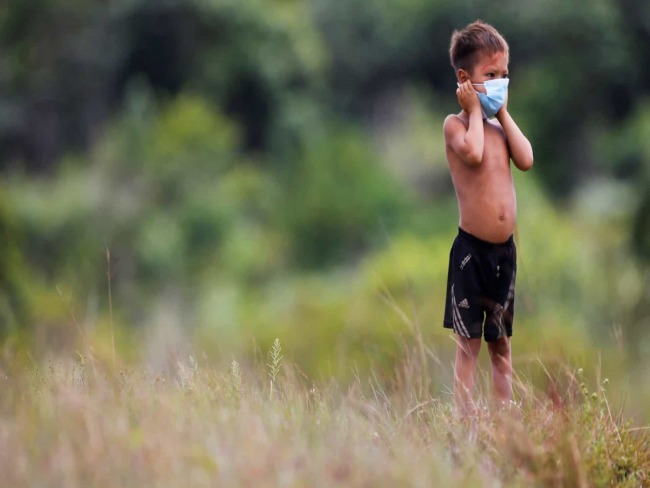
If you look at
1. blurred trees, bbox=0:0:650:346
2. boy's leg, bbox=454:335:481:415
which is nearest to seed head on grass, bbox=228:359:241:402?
boy's leg, bbox=454:335:481:415

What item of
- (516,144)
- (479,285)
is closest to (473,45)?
(516,144)

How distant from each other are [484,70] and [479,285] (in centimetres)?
91

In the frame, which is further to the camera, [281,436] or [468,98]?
[468,98]

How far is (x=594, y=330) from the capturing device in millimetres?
24281

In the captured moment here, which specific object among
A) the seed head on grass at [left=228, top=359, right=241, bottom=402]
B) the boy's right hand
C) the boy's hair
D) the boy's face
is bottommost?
the seed head on grass at [left=228, top=359, right=241, bottom=402]

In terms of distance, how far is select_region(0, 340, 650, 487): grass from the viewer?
10.2ft

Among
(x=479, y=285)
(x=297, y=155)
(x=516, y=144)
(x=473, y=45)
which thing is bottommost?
(x=297, y=155)

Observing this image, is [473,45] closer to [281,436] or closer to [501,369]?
[501,369]

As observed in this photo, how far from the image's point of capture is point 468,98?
4395 mm

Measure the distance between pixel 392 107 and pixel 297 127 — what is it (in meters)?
8.99

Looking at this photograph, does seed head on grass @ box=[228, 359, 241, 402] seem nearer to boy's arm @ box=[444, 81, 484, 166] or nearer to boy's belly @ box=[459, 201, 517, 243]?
boy's belly @ box=[459, 201, 517, 243]

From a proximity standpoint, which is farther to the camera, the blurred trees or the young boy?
the blurred trees

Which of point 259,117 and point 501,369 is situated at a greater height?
point 501,369

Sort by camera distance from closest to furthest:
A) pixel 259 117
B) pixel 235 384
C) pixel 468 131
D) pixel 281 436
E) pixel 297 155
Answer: pixel 281 436
pixel 235 384
pixel 468 131
pixel 297 155
pixel 259 117
